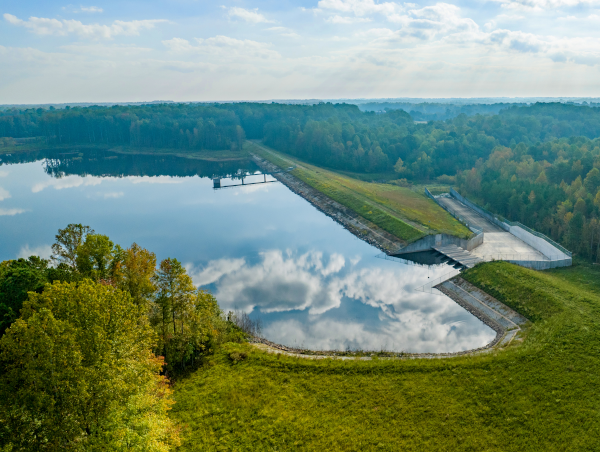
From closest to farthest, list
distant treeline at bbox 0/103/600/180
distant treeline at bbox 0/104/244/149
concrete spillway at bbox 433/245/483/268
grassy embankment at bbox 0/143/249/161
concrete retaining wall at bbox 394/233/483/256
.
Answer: concrete spillway at bbox 433/245/483/268
concrete retaining wall at bbox 394/233/483/256
distant treeline at bbox 0/103/600/180
grassy embankment at bbox 0/143/249/161
distant treeline at bbox 0/104/244/149

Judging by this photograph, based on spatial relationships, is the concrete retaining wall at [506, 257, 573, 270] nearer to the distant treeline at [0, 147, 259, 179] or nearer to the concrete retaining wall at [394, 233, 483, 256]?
the concrete retaining wall at [394, 233, 483, 256]

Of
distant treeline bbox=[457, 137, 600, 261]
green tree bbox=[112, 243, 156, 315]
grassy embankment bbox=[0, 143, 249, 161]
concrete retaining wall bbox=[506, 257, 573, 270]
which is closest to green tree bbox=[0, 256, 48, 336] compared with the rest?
green tree bbox=[112, 243, 156, 315]

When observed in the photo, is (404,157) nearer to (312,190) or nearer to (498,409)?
(312,190)

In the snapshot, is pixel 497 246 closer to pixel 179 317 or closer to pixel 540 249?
pixel 540 249

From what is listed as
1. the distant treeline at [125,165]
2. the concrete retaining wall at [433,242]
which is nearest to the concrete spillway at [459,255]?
the concrete retaining wall at [433,242]

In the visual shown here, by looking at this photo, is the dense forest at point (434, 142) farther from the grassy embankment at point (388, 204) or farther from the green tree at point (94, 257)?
the green tree at point (94, 257)

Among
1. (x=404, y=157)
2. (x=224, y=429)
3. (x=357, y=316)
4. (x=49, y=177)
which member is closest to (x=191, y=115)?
(x=49, y=177)
